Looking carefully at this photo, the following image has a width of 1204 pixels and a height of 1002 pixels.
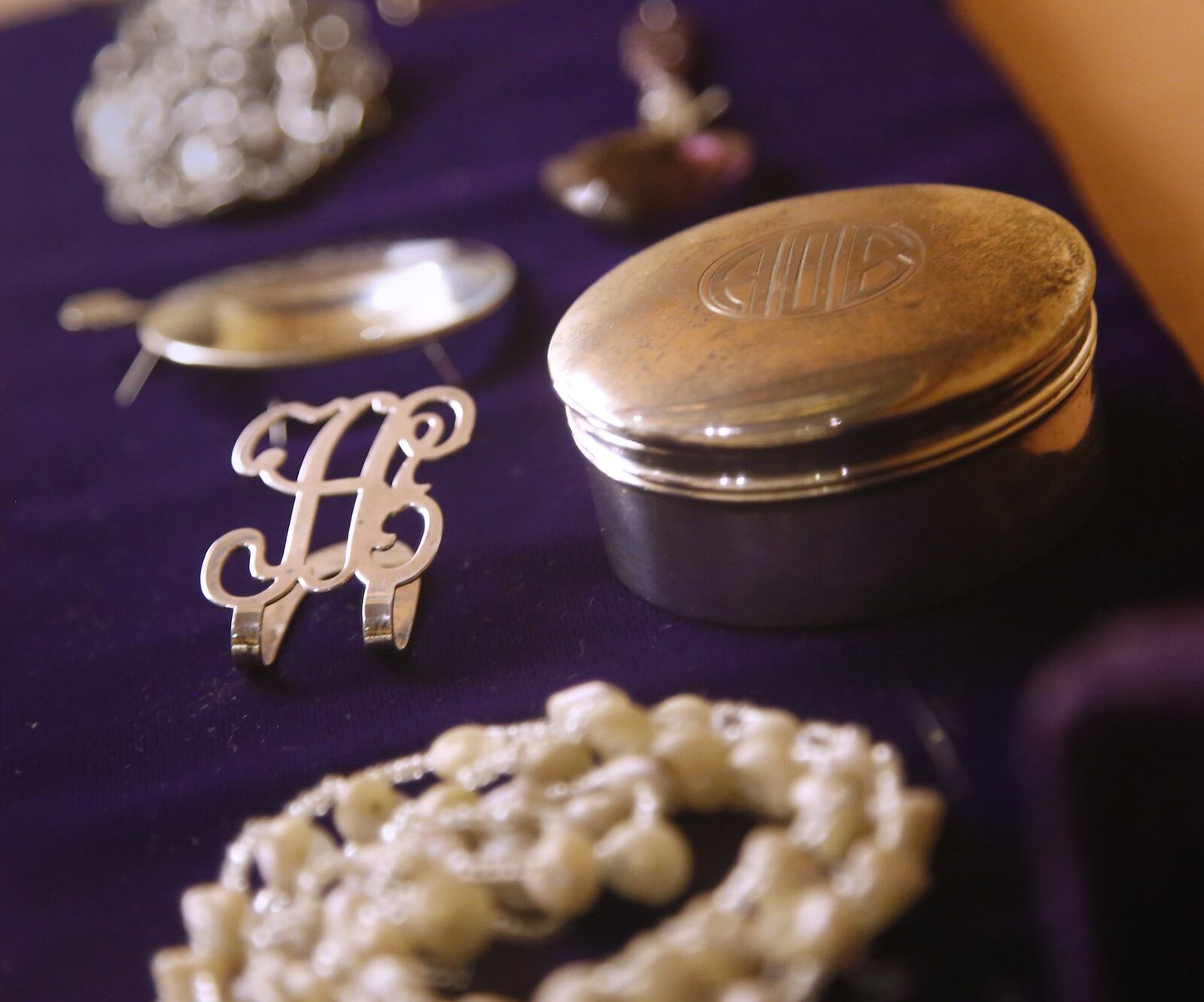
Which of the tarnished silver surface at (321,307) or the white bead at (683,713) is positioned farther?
the tarnished silver surface at (321,307)

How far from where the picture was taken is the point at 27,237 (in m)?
1.07

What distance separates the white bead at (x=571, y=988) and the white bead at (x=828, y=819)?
8 cm

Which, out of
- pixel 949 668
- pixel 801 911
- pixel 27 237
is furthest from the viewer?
pixel 27 237

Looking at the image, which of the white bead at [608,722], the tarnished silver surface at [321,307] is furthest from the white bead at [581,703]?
the tarnished silver surface at [321,307]

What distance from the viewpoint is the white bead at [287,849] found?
1.44 feet

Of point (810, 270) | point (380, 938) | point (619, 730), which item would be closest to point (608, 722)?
point (619, 730)

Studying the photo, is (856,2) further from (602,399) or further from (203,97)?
(602,399)

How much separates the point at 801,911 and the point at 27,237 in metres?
0.96

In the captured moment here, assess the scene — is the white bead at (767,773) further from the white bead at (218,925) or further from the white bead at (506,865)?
the white bead at (218,925)

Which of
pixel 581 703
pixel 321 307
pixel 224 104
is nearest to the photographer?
pixel 581 703

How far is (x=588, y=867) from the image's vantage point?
1.31 ft

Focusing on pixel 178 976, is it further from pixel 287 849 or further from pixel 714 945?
pixel 714 945

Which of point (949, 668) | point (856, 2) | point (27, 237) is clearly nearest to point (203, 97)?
point (27, 237)

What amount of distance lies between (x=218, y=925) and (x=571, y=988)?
5.4 inches
